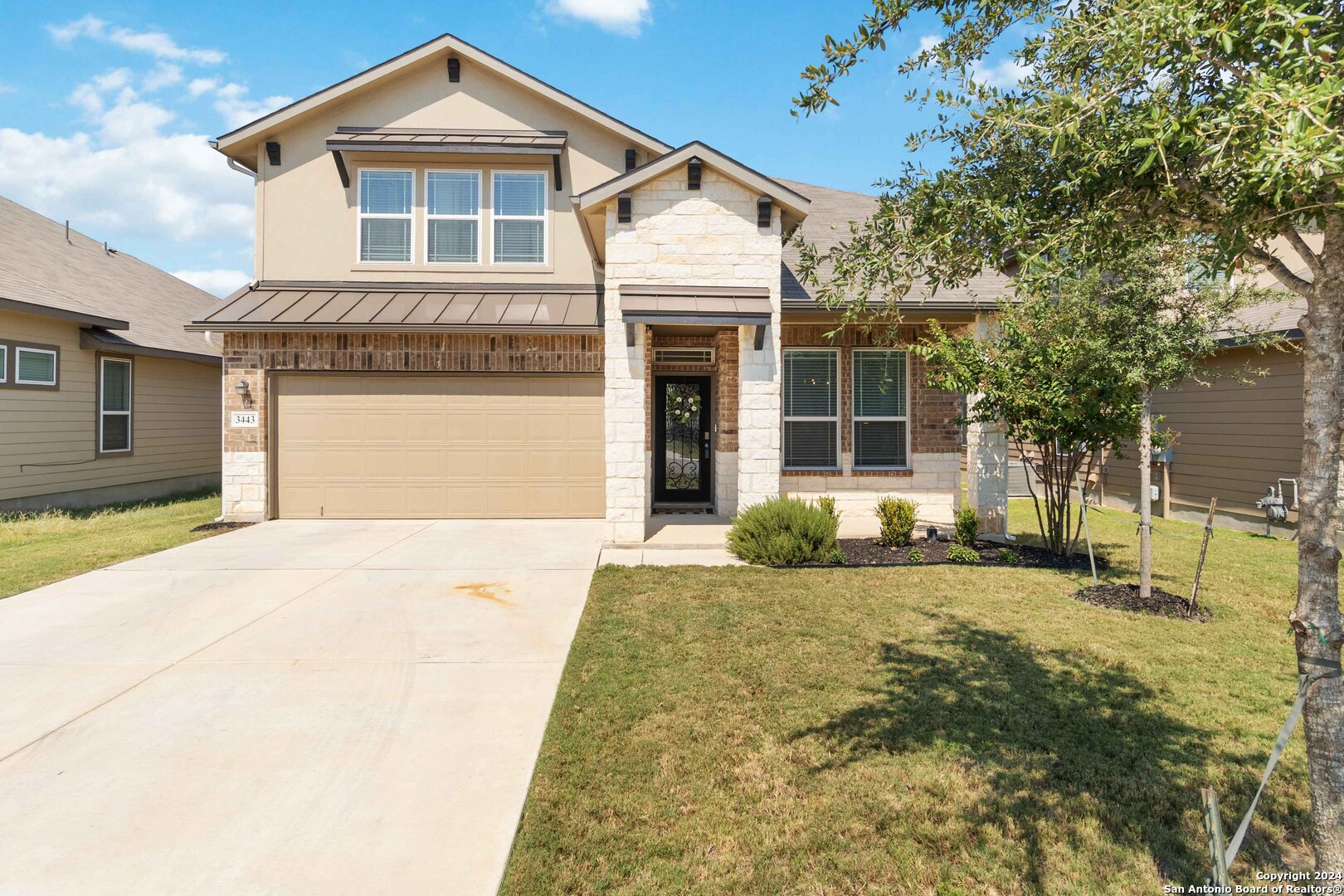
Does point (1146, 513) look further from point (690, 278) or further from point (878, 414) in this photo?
point (690, 278)

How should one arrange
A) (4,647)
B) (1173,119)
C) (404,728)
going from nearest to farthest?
(1173,119), (404,728), (4,647)

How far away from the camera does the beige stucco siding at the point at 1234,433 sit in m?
11.2

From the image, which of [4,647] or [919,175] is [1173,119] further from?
[4,647]

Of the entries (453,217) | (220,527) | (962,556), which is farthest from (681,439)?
(220,527)

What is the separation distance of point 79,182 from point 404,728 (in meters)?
117

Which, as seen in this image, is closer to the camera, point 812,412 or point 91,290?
point 812,412

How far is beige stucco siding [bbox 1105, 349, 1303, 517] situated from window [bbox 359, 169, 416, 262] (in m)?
13.1

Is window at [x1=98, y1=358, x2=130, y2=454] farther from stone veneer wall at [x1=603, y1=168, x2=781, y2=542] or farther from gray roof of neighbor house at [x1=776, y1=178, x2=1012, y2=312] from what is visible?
gray roof of neighbor house at [x1=776, y1=178, x2=1012, y2=312]

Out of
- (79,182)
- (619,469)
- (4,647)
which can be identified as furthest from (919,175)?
(79,182)

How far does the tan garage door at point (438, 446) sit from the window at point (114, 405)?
17.7 feet

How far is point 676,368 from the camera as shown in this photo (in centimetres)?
1259

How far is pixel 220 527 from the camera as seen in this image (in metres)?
11.1

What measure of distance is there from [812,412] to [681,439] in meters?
2.67

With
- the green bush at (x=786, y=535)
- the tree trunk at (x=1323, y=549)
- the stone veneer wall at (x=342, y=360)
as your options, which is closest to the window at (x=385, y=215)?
the stone veneer wall at (x=342, y=360)
